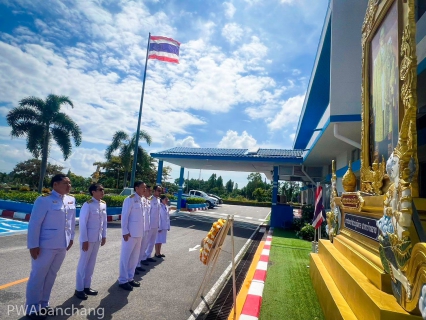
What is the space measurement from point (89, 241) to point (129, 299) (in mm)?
1018

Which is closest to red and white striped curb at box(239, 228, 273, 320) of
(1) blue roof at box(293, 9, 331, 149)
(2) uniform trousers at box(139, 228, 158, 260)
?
(2) uniform trousers at box(139, 228, 158, 260)

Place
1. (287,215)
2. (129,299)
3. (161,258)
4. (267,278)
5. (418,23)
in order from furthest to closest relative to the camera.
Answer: (287,215) → (161,258) → (267,278) → (418,23) → (129,299)

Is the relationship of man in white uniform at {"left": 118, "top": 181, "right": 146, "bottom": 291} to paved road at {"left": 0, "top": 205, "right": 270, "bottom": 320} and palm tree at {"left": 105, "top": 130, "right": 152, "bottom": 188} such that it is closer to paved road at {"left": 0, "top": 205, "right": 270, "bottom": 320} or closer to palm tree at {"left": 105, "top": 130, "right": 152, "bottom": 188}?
paved road at {"left": 0, "top": 205, "right": 270, "bottom": 320}

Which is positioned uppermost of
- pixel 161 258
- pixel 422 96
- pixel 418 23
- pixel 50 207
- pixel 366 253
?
pixel 418 23

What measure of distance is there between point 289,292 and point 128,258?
2642 millimetres

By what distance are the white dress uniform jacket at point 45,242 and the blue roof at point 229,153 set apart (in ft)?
39.3

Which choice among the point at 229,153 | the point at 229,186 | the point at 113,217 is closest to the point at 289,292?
the point at 113,217

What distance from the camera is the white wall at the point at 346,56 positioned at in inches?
264

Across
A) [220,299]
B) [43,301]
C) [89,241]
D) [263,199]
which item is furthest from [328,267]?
[263,199]

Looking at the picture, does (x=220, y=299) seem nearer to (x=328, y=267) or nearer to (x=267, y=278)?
(x=267, y=278)

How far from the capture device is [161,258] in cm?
624

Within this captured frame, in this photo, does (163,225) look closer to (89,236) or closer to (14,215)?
(89,236)

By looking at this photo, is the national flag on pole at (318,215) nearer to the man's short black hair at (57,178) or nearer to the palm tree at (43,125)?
the man's short black hair at (57,178)

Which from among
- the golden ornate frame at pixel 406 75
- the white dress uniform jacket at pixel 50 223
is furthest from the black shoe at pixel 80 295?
the golden ornate frame at pixel 406 75
